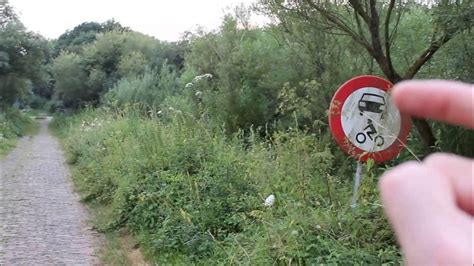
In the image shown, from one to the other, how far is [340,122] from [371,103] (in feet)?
0.99

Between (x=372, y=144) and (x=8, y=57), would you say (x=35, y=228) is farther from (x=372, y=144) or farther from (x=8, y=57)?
(x=8, y=57)

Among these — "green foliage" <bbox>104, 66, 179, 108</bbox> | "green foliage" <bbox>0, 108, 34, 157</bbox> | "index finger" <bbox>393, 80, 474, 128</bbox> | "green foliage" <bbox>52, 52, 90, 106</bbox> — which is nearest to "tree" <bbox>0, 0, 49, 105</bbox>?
"green foliage" <bbox>0, 108, 34, 157</bbox>

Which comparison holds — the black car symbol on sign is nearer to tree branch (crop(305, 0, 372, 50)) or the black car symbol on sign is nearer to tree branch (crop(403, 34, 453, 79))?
tree branch (crop(403, 34, 453, 79))

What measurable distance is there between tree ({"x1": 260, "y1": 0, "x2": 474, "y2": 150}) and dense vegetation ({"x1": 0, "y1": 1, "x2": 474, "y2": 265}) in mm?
18

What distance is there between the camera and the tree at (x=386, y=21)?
483 cm

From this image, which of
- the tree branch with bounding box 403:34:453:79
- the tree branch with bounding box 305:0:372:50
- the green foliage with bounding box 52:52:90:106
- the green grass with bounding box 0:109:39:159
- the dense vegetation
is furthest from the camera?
the green foliage with bounding box 52:52:90:106

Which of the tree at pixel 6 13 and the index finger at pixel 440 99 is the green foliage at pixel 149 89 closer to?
the tree at pixel 6 13

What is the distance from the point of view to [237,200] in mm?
6316

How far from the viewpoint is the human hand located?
47 centimetres

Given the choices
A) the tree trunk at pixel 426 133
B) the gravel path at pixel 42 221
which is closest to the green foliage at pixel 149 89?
the gravel path at pixel 42 221

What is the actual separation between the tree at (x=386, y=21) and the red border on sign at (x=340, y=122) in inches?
35.2

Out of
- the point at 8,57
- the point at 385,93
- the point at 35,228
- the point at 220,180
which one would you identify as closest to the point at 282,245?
the point at 385,93

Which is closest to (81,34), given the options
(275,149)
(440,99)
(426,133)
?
(275,149)

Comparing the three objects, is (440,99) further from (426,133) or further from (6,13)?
(6,13)
